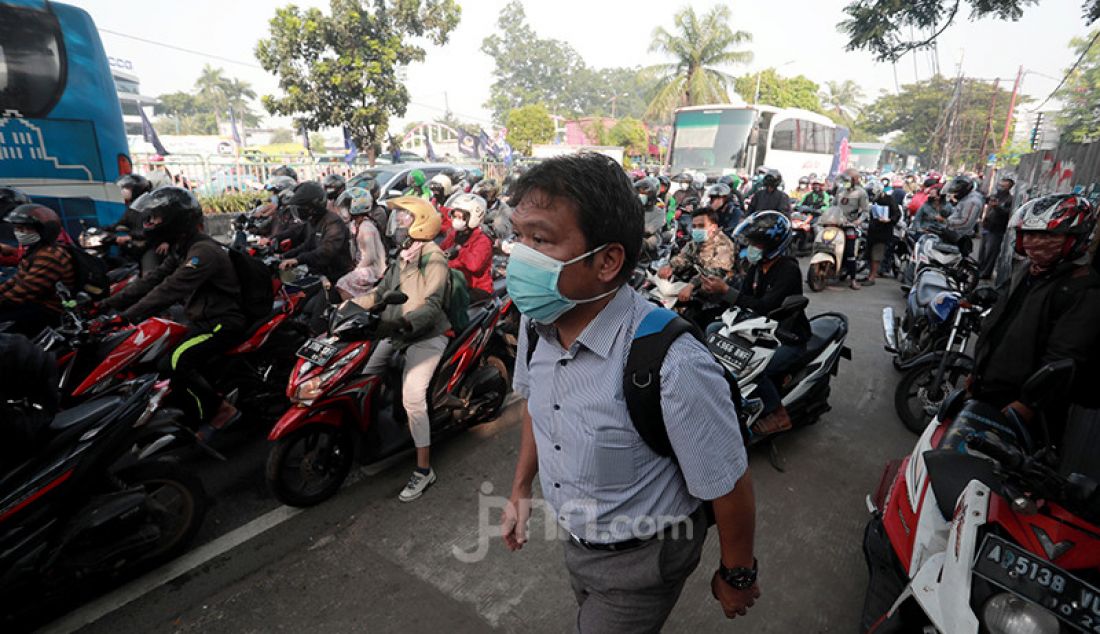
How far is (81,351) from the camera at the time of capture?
3.15 metres

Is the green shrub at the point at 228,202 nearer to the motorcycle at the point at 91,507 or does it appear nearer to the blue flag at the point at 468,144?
the motorcycle at the point at 91,507

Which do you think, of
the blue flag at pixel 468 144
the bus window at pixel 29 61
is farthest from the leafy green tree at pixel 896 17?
the blue flag at pixel 468 144

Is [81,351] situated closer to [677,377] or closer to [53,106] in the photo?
[677,377]

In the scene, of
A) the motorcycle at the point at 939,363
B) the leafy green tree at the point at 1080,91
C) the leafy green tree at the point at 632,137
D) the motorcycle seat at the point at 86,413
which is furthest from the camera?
the leafy green tree at the point at 632,137

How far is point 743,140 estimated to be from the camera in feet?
52.7

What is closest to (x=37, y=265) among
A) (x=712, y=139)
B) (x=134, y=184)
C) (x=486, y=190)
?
(x=134, y=184)

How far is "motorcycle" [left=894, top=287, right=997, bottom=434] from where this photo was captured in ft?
13.4

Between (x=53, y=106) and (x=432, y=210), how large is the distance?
616 cm

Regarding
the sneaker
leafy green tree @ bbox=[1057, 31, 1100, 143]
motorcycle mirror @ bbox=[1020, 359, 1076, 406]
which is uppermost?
leafy green tree @ bbox=[1057, 31, 1100, 143]

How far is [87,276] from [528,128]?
30.7 metres

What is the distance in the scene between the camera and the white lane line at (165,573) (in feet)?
8.08

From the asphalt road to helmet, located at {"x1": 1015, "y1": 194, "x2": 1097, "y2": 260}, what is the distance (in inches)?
68.1

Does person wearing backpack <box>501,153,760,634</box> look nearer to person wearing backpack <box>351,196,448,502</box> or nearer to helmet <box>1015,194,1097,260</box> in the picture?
person wearing backpack <box>351,196,448,502</box>

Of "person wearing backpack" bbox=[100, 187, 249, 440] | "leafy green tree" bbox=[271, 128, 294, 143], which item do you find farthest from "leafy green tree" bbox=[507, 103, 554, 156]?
"leafy green tree" bbox=[271, 128, 294, 143]
